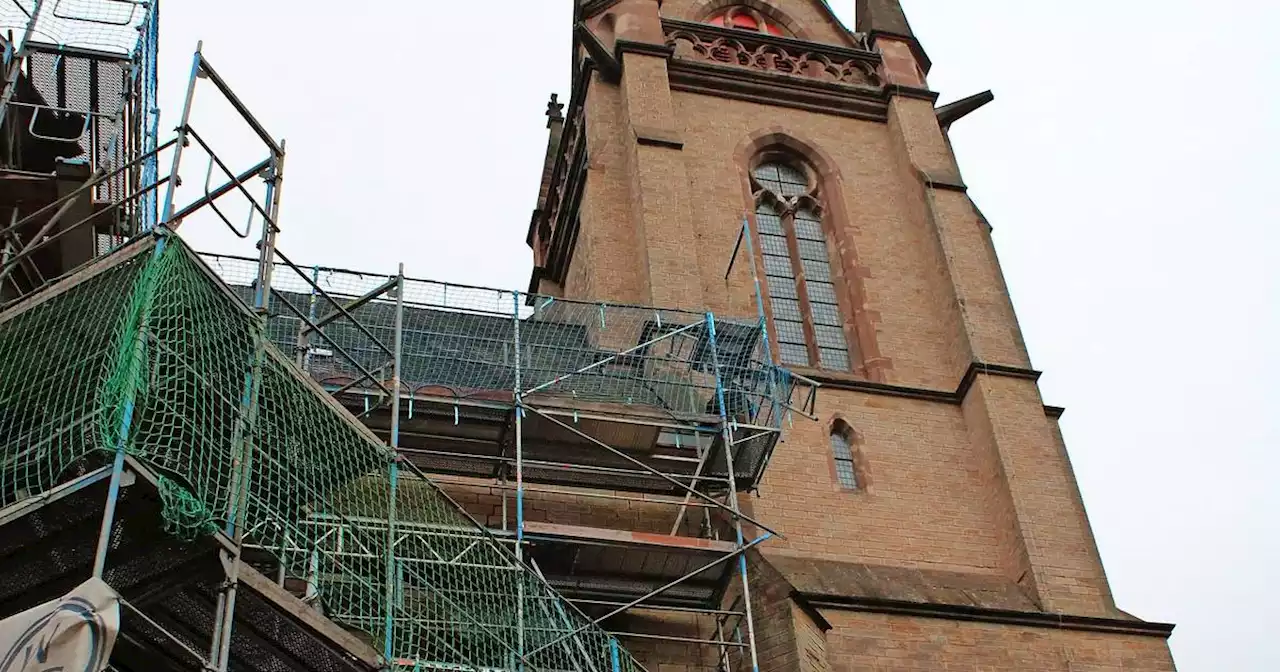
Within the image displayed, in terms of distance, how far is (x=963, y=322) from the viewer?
18422 mm

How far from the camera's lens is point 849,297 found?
64.0 ft

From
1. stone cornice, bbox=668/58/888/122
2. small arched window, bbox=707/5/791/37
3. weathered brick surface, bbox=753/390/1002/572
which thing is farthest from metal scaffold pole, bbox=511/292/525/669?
small arched window, bbox=707/5/791/37

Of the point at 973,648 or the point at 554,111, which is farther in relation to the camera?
the point at 554,111

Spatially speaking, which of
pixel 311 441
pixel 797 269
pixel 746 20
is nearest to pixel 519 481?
Result: pixel 311 441

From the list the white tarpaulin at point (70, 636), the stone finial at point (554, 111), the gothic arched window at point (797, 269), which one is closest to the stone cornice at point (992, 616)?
Result: the gothic arched window at point (797, 269)

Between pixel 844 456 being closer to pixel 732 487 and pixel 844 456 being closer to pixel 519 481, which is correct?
pixel 732 487

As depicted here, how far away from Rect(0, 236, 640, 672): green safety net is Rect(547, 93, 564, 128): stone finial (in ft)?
62.9

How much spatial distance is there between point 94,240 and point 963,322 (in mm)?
10198

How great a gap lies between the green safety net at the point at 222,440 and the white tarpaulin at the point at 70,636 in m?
0.71

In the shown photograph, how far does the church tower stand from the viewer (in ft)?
49.4

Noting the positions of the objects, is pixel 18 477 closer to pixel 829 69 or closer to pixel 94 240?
pixel 94 240

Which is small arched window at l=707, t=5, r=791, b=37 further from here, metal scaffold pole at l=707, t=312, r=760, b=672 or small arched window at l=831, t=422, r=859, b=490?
metal scaffold pole at l=707, t=312, r=760, b=672

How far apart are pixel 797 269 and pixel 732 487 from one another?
6580 mm

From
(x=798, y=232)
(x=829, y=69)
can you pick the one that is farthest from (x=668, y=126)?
(x=829, y=69)
